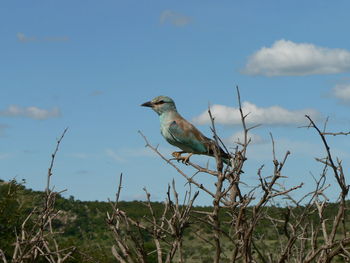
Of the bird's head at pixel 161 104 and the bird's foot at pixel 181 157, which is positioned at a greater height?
the bird's head at pixel 161 104

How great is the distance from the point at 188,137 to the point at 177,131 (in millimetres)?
230

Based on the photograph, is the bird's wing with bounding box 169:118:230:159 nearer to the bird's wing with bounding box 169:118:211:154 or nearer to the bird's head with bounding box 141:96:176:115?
the bird's wing with bounding box 169:118:211:154

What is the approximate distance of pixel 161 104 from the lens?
445 inches

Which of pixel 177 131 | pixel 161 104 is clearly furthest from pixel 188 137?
pixel 161 104

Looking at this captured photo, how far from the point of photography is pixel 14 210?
2548cm

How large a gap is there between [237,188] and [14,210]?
20649mm

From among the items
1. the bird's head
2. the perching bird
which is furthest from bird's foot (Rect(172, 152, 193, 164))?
the bird's head

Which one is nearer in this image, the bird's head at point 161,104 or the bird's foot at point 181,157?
the bird's foot at point 181,157

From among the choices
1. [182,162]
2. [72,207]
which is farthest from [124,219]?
[72,207]

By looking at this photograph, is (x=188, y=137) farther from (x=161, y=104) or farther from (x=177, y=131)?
(x=161, y=104)

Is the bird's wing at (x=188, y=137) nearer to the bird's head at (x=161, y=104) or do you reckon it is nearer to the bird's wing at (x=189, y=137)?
the bird's wing at (x=189, y=137)

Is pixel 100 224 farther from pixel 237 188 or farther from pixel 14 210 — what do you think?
pixel 237 188

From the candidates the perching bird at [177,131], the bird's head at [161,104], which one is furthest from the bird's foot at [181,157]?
the bird's head at [161,104]

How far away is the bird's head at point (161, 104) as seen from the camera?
11258 mm
